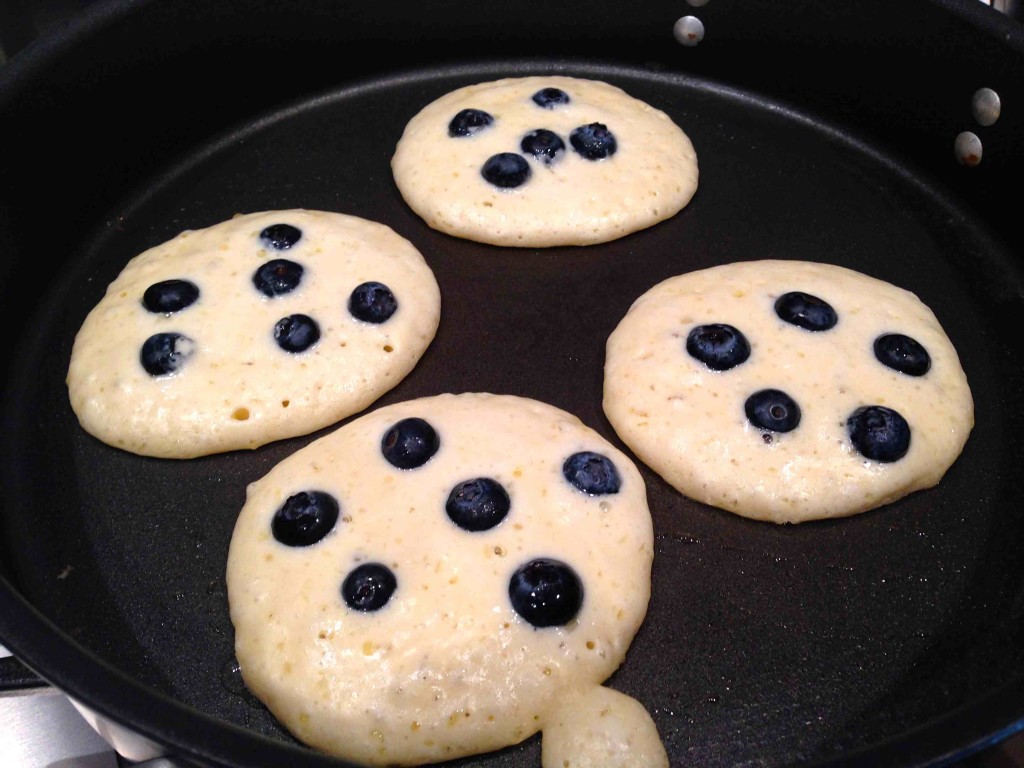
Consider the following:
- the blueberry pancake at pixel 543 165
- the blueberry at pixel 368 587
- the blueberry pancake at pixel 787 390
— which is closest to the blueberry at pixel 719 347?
the blueberry pancake at pixel 787 390

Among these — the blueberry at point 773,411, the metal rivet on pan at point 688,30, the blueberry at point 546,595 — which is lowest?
the blueberry at point 546,595

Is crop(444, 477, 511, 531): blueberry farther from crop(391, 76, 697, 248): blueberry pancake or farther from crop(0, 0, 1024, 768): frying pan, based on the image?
crop(391, 76, 697, 248): blueberry pancake

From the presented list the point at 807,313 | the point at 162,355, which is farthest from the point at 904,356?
the point at 162,355

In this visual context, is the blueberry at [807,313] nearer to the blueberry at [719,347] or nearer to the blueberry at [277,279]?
the blueberry at [719,347]

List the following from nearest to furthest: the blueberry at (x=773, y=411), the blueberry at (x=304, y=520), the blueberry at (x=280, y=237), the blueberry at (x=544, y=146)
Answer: the blueberry at (x=304, y=520) < the blueberry at (x=773, y=411) < the blueberry at (x=280, y=237) < the blueberry at (x=544, y=146)

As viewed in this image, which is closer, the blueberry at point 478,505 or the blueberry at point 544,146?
the blueberry at point 478,505

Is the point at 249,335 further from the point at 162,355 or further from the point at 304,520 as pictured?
the point at 304,520
